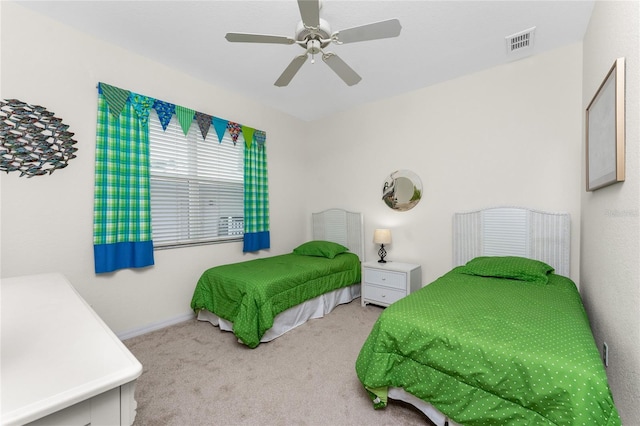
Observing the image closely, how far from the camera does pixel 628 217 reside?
1.29 metres

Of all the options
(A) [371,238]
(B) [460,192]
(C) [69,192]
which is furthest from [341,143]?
(C) [69,192]

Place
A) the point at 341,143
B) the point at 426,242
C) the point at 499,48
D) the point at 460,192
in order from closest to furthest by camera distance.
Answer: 1. the point at 499,48
2. the point at 460,192
3. the point at 426,242
4. the point at 341,143

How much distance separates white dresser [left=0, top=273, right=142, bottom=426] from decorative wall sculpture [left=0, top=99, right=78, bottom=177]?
1.70 meters

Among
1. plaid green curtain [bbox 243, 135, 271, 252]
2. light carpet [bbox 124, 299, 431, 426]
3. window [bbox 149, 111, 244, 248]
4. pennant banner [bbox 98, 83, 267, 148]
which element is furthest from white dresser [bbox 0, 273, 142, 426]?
plaid green curtain [bbox 243, 135, 271, 252]

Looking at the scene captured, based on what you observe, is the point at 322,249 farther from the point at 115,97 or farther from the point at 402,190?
the point at 115,97

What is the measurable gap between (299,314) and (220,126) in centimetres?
230

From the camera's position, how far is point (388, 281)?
3193 millimetres

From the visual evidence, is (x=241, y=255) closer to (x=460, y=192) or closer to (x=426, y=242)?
(x=426, y=242)

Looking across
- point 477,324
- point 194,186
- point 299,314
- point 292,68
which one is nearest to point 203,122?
point 194,186

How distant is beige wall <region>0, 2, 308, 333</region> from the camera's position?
2.05 m

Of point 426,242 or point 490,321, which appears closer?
point 490,321

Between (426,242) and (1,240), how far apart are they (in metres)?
3.79

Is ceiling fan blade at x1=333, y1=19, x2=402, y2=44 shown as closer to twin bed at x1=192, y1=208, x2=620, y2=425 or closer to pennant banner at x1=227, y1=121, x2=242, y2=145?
twin bed at x1=192, y1=208, x2=620, y2=425

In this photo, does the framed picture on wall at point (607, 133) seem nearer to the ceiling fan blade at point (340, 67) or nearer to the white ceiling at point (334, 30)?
the white ceiling at point (334, 30)
